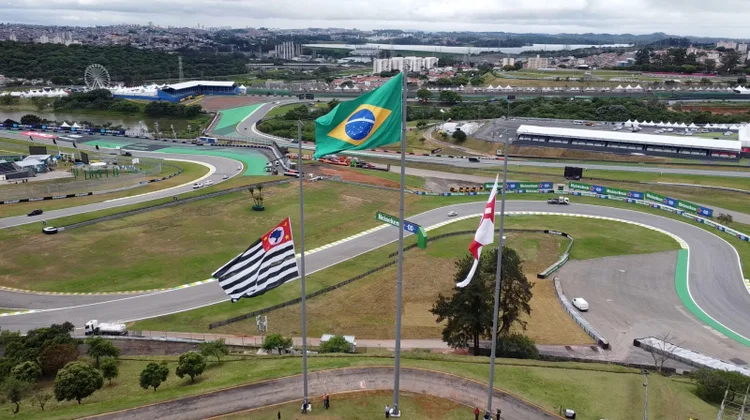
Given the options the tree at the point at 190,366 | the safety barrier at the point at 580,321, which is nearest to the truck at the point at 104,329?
the tree at the point at 190,366

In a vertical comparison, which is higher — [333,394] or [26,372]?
[333,394]

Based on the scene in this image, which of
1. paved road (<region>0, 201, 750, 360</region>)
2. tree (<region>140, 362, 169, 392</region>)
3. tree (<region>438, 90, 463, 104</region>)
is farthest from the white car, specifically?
tree (<region>438, 90, 463, 104</region>)

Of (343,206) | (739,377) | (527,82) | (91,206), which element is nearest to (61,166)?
(91,206)

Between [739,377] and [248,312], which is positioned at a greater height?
[739,377]

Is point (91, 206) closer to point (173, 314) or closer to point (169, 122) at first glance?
point (173, 314)

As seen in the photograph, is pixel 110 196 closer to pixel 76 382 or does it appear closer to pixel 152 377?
pixel 76 382

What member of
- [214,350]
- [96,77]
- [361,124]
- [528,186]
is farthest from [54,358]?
[96,77]

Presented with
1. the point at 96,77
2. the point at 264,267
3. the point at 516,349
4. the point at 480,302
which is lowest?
the point at 516,349

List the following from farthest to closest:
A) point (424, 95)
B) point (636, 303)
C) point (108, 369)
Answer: point (424, 95), point (636, 303), point (108, 369)
